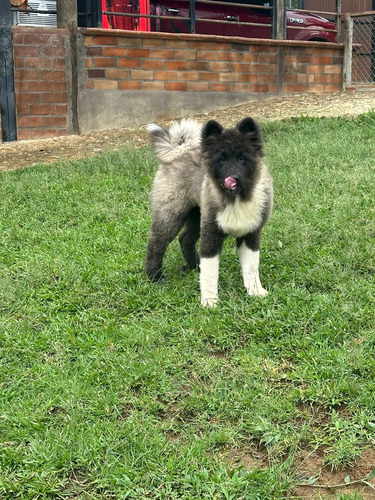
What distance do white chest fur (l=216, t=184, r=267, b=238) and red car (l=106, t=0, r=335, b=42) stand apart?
8008 millimetres

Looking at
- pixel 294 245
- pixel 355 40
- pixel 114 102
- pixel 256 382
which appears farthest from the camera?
pixel 355 40

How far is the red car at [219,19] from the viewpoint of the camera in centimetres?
1238

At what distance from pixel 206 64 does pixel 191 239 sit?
7.13 metres

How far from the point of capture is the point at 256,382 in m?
3.82

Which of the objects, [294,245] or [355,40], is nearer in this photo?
[294,245]

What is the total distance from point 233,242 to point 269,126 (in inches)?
191

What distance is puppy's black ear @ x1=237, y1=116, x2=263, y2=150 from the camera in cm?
464

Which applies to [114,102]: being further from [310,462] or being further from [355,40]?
[310,462]

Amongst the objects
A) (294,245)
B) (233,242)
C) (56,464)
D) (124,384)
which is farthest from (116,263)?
(56,464)

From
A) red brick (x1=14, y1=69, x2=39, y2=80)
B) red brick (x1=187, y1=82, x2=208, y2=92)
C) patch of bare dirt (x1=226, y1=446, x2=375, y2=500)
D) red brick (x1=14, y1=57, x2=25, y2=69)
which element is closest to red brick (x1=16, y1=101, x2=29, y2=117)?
red brick (x1=14, y1=69, x2=39, y2=80)

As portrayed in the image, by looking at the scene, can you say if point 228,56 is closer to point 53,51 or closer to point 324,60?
point 324,60

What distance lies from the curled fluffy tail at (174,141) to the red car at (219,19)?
7071 mm

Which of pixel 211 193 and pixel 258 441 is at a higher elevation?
pixel 211 193

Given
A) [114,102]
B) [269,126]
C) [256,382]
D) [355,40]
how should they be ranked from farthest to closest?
[355,40] < [114,102] < [269,126] < [256,382]
